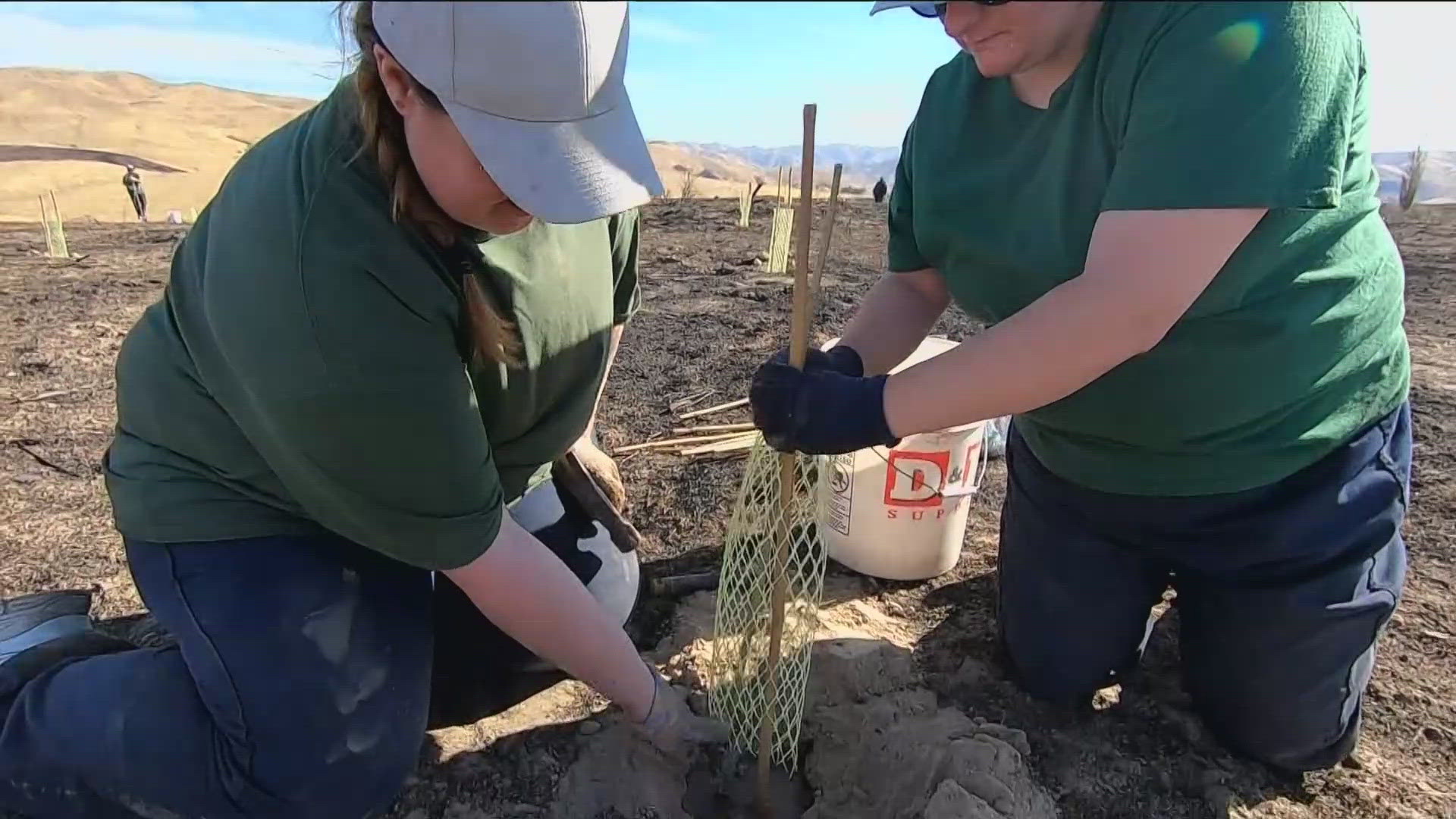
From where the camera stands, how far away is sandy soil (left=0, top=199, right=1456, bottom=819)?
1.68 metres

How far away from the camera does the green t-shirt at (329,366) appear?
1202mm

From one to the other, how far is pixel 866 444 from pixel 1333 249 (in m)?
0.74

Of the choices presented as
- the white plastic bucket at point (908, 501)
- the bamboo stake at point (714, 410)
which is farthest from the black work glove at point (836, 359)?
the bamboo stake at point (714, 410)

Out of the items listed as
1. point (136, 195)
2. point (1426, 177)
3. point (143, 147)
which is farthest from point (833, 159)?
point (143, 147)

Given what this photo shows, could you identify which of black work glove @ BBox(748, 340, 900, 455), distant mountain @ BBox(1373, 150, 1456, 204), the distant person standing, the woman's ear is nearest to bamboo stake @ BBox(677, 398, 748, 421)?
black work glove @ BBox(748, 340, 900, 455)

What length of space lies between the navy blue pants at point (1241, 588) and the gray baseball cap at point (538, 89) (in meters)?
1.09

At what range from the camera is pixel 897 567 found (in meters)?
2.22

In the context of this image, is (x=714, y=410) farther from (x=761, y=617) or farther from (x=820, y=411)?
(x=820, y=411)

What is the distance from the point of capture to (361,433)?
1.23 m

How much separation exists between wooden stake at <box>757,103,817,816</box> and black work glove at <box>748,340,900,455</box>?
0.22 ft

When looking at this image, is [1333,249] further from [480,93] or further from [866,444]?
[480,93]

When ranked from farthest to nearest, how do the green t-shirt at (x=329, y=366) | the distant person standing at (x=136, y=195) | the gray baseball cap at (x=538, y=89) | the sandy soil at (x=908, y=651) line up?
the distant person standing at (x=136, y=195) < the sandy soil at (x=908, y=651) < the green t-shirt at (x=329, y=366) < the gray baseball cap at (x=538, y=89)

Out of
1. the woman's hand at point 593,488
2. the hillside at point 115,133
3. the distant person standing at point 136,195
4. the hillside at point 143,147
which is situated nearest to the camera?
the woman's hand at point 593,488

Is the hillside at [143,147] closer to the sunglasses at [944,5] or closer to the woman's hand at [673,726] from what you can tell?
the sunglasses at [944,5]
